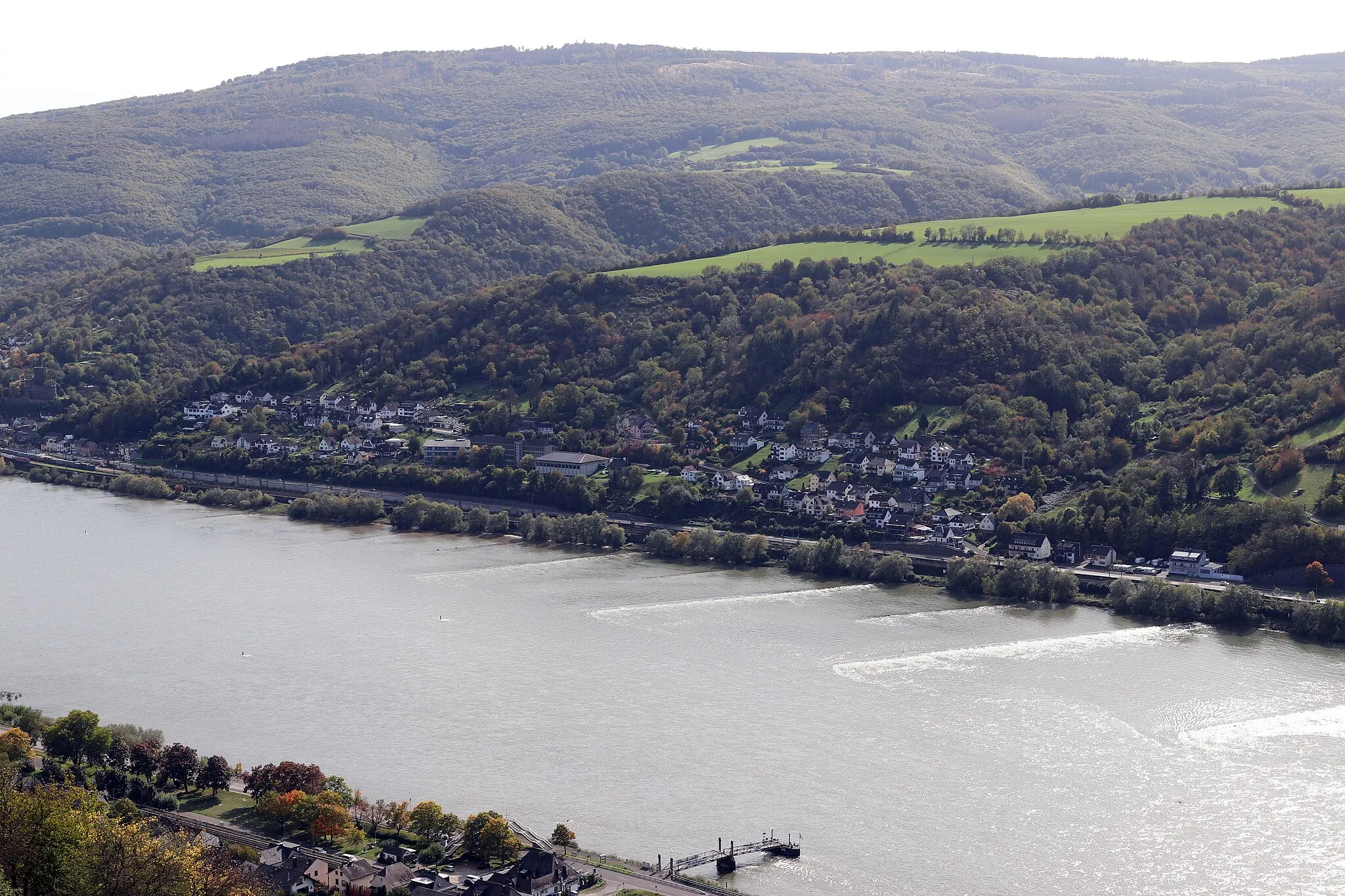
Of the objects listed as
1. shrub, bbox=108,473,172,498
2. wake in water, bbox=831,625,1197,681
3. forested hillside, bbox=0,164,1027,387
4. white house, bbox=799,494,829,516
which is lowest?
wake in water, bbox=831,625,1197,681

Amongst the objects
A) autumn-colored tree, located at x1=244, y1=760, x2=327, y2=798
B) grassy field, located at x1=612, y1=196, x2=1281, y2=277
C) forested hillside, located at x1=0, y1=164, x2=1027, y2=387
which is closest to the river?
autumn-colored tree, located at x1=244, y1=760, x2=327, y2=798

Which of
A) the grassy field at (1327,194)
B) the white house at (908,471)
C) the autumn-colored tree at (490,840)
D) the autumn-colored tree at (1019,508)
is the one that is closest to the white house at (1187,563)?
the autumn-colored tree at (1019,508)

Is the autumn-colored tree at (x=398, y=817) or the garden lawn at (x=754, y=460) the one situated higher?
the garden lawn at (x=754, y=460)

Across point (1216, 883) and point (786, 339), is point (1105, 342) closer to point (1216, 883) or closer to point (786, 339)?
point (786, 339)

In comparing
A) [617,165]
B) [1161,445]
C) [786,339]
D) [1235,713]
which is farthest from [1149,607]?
[617,165]

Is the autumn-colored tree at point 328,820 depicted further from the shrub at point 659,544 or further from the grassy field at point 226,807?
the shrub at point 659,544

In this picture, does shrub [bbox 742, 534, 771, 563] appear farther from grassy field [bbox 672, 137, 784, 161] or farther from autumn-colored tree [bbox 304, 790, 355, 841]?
grassy field [bbox 672, 137, 784, 161]
